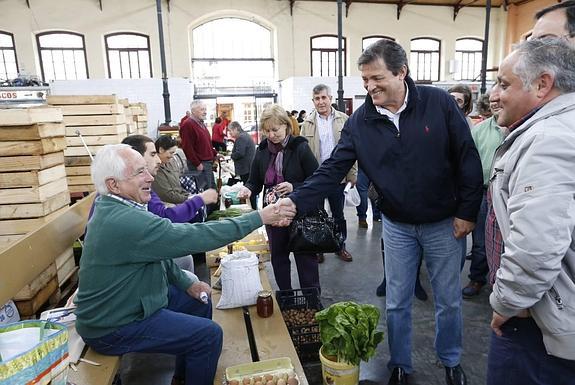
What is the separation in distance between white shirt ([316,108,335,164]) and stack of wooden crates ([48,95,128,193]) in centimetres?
286

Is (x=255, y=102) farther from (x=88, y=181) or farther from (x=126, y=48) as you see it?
(x=88, y=181)

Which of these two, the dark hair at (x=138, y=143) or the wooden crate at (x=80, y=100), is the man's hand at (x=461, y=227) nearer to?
the dark hair at (x=138, y=143)

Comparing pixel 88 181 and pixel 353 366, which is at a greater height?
pixel 88 181

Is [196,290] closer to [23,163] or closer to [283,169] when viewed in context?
[283,169]

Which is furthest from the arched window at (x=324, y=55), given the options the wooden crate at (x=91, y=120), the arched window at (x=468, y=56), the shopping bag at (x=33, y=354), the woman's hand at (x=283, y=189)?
the shopping bag at (x=33, y=354)

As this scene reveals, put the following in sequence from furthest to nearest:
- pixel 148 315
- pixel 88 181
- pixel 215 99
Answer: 1. pixel 215 99
2. pixel 88 181
3. pixel 148 315

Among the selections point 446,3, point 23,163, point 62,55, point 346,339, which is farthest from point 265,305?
point 446,3

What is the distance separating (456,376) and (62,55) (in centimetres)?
1746

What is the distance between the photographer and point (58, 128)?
3.67 metres

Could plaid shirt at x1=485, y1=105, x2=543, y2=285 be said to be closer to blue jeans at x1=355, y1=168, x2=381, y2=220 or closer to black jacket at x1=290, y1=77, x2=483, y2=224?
black jacket at x1=290, y1=77, x2=483, y2=224

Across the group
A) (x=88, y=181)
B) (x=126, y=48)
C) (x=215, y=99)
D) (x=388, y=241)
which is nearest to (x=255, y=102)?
(x=215, y=99)

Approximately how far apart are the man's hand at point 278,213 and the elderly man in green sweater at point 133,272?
270 millimetres

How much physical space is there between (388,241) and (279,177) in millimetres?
1242

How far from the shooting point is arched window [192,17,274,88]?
1680 cm
